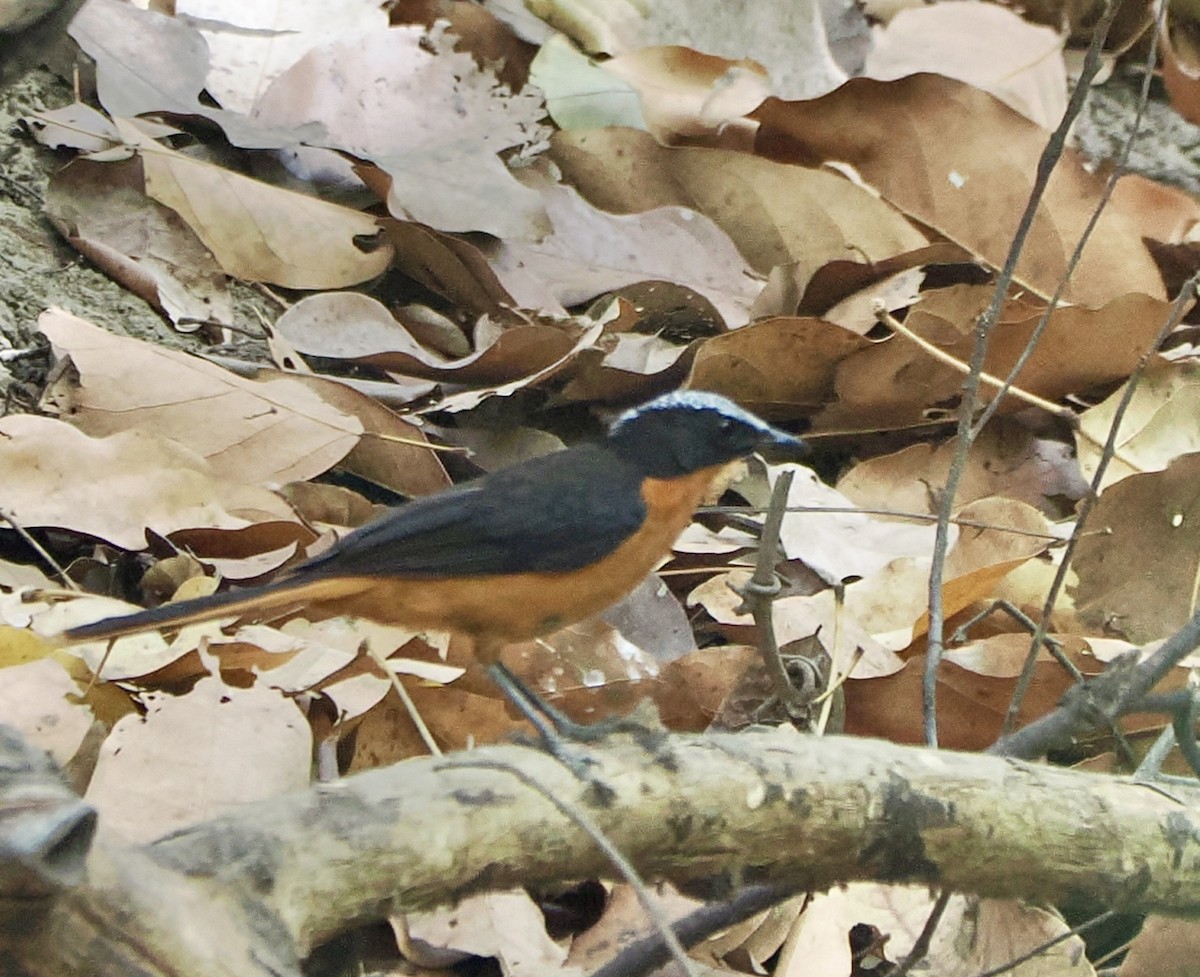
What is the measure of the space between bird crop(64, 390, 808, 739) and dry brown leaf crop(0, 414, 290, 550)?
1.09 ft

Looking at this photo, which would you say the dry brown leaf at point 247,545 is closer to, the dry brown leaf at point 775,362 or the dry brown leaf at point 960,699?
the dry brown leaf at point 775,362

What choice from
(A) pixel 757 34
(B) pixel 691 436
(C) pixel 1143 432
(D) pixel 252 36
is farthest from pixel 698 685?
(A) pixel 757 34

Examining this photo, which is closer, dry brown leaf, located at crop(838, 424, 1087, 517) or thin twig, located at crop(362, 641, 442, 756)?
thin twig, located at crop(362, 641, 442, 756)

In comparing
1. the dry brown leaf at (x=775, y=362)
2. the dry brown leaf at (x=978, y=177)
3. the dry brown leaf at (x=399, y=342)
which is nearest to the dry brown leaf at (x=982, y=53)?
the dry brown leaf at (x=978, y=177)

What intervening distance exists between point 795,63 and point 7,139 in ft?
8.50

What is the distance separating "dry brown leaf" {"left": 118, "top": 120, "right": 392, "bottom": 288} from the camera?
3.80 m

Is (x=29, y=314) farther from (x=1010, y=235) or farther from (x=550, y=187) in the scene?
(x=1010, y=235)

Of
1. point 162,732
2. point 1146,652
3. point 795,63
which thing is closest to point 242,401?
point 162,732

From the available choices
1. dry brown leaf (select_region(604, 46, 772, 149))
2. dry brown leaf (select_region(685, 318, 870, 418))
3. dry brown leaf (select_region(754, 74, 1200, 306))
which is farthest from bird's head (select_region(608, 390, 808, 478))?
dry brown leaf (select_region(604, 46, 772, 149))

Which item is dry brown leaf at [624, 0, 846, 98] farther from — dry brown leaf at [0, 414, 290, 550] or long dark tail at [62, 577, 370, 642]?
long dark tail at [62, 577, 370, 642]

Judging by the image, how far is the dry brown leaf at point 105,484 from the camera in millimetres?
2906

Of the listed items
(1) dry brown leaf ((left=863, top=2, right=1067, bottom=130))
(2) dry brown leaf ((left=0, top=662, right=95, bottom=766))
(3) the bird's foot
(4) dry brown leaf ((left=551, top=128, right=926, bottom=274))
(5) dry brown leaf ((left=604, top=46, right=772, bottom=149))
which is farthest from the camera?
(1) dry brown leaf ((left=863, top=2, right=1067, bottom=130))

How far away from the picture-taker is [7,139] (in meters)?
3.86

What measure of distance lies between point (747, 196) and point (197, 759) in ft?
8.35
